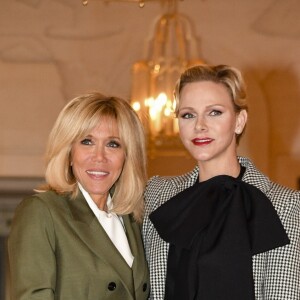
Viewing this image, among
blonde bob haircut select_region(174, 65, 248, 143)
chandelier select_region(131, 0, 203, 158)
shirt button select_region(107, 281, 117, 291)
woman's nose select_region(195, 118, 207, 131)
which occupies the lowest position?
shirt button select_region(107, 281, 117, 291)

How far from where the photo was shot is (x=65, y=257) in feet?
11.1

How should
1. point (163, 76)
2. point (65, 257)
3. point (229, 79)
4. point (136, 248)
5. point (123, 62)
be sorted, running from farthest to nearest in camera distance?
point (123, 62) < point (163, 76) < point (136, 248) < point (229, 79) < point (65, 257)

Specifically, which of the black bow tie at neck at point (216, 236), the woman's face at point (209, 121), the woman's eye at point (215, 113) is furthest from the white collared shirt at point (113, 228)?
the woman's eye at point (215, 113)

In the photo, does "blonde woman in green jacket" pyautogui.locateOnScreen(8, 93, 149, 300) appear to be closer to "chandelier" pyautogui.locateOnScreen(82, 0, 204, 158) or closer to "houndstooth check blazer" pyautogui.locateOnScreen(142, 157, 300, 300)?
"houndstooth check blazer" pyautogui.locateOnScreen(142, 157, 300, 300)

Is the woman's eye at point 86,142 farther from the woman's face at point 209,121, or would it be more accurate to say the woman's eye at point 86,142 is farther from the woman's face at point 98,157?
the woman's face at point 209,121

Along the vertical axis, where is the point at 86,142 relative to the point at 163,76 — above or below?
below

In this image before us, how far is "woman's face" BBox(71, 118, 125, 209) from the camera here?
354cm

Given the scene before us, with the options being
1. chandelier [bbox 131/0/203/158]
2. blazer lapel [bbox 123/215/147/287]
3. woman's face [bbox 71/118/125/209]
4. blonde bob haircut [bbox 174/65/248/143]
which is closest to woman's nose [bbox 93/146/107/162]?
woman's face [bbox 71/118/125/209]

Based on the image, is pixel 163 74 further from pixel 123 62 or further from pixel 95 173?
pixel 95 173

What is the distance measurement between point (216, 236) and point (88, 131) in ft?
1.84

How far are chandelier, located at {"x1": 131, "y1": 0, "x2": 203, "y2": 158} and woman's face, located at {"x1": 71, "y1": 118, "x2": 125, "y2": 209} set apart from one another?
169 cm

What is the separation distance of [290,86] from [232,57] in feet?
1.44

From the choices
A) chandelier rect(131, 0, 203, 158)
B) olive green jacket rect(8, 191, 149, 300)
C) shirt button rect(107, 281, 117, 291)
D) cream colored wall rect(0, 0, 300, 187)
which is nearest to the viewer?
olive green jacket rect(8, 191, 149, 300)

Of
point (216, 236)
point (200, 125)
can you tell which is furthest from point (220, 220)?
point (200, 125)
